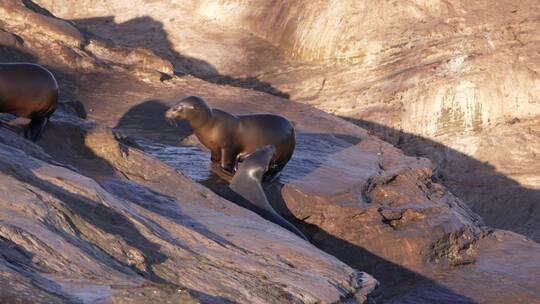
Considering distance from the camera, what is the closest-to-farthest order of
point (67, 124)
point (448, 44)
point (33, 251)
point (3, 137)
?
1. point (33, 251)
2. point (3, 137)
3. point (67, 124)
4. point (448, 44)

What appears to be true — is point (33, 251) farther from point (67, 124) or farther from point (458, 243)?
point (458, 243)

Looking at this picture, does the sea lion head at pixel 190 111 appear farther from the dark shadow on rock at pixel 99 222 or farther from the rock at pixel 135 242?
the dark shadow on rock at pixel 99 222

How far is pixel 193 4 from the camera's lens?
20672 millimetres

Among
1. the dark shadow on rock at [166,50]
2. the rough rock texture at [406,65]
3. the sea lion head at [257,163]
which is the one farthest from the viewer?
the dark shadow on rock at [166,50]

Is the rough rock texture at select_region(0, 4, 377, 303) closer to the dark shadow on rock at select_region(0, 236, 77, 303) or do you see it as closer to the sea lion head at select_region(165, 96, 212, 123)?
the dark shadow on rock at select_region(0, 236, 77, 303)

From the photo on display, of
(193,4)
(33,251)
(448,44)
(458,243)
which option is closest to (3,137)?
(33,251)

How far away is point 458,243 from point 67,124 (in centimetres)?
367

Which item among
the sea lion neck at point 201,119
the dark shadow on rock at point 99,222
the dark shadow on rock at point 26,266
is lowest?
the dark shadow on rock at point 26,266

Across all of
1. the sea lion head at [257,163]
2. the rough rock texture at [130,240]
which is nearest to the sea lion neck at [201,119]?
the sea lion head at [257,163]

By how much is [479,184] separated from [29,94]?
8251mm

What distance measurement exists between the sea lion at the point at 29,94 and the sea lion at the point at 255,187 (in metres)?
1.69

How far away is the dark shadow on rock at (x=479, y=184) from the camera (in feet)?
50.7

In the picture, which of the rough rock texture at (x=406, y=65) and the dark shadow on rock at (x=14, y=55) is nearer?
the dark shadow on rock at (x=14, y=55)

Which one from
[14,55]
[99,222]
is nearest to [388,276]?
[99,222]
